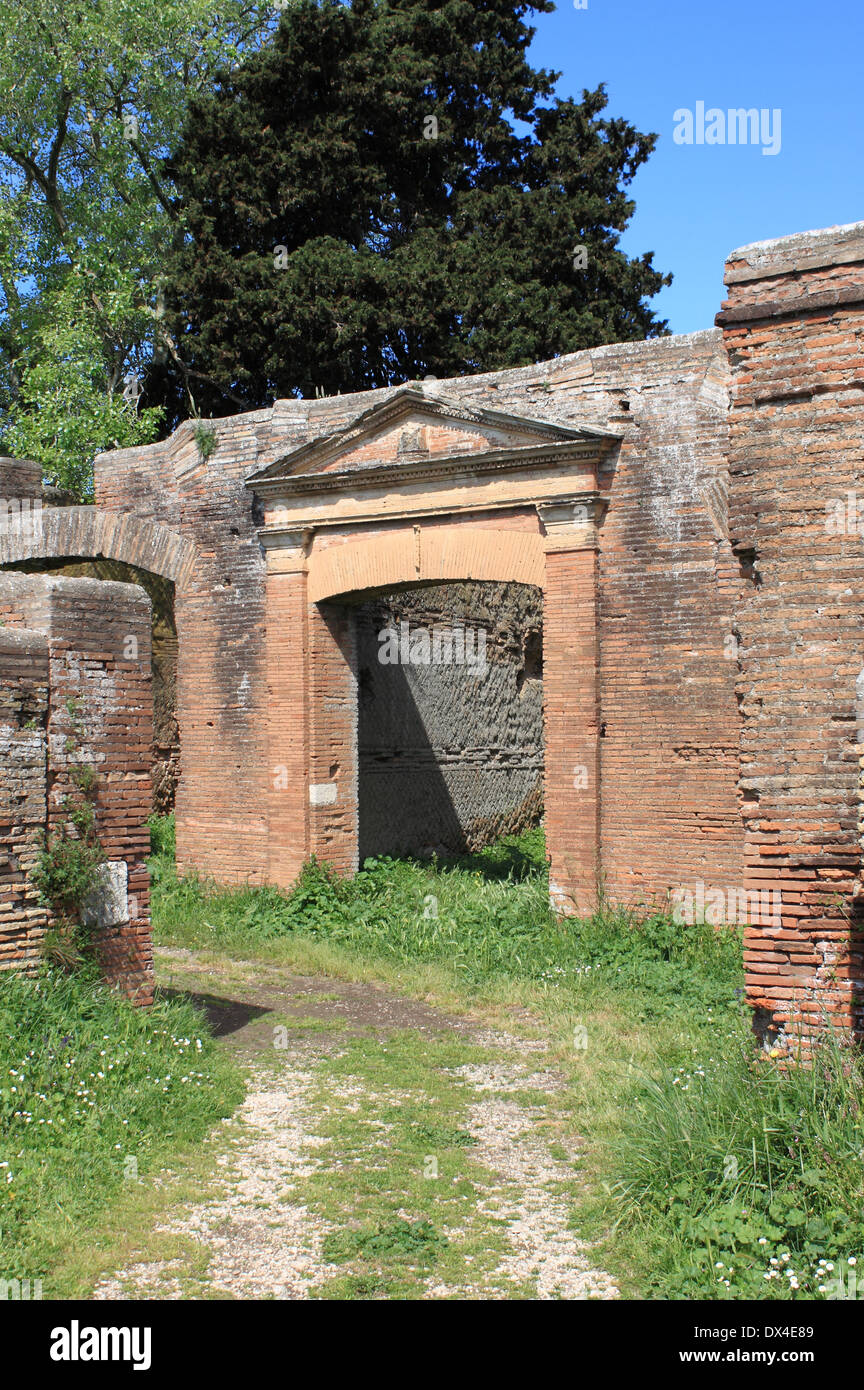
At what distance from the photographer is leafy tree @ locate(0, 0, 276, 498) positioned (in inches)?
782

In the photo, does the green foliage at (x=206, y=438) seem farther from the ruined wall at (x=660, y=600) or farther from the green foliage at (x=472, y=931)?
the green foliage at (x=472, y=931)

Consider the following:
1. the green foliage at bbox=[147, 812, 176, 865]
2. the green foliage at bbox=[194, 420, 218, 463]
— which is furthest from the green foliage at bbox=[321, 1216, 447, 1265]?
the green foliage at bbox=[147, 812, 176, 865]

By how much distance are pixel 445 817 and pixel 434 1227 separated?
9882mm

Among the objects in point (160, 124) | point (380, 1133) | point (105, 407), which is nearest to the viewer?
point (380, 1133)

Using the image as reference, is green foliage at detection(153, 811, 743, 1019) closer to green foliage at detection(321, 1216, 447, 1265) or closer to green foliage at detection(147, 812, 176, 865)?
green foliage at detection(147, 812, 176, 865)

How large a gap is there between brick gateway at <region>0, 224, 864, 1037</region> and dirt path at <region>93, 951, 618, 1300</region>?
1471 mm

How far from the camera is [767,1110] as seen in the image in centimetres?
446

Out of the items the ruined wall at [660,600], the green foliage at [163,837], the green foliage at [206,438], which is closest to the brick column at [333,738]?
the green foliage at [206,438]

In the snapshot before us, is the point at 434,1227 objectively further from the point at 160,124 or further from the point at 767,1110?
the point at 160,124

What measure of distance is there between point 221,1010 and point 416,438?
5.19m

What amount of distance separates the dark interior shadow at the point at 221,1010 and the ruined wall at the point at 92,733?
2.40 feet

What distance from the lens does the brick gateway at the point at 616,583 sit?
16.8 feet

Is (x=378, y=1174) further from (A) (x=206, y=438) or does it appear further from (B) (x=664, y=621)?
(A) (x=206, y=438)
